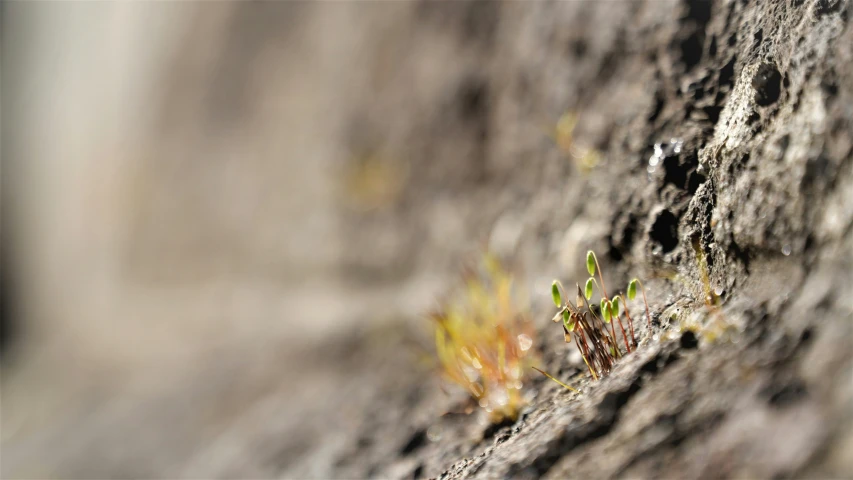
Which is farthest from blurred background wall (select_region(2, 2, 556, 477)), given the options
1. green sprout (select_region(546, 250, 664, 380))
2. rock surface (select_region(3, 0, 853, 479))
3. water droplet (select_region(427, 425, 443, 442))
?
green sprout (select_region(546, 250, 664, 380))

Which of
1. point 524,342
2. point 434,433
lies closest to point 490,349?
point 524,342

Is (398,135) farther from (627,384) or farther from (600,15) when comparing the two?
(627,384)

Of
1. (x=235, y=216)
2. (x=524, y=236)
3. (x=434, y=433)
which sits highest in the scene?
(x=235, y=216)

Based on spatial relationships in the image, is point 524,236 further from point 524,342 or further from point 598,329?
point 598,329

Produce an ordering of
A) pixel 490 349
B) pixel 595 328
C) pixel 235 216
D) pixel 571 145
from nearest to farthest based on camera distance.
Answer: pixel 595 328 < pixel 490 349 < pixel 571 145 < pixel 235 216

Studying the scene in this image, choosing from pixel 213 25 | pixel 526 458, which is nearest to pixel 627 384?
pixel 526 458

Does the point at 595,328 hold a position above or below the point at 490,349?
below

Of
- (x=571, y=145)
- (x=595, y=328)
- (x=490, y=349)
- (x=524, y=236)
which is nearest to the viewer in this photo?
(x=595, y=328)
